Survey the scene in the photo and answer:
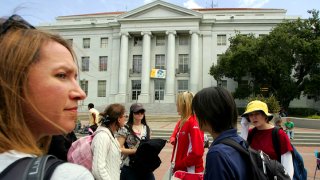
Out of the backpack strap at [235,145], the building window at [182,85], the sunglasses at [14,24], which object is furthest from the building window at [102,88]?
the sunglasses at [14,24]

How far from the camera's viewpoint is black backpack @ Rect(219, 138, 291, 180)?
215cm

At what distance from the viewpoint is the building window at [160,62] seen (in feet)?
170

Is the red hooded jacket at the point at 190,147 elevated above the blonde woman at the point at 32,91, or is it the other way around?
the blonde woman at the point at 32,91

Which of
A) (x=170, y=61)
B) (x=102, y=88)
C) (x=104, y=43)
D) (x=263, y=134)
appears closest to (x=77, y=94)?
(x=263, y=134)

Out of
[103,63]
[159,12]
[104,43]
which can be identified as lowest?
[103,63]

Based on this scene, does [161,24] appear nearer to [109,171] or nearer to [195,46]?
[195,46]

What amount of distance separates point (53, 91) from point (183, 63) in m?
50.9

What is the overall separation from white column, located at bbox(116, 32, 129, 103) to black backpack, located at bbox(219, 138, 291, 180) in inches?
1916

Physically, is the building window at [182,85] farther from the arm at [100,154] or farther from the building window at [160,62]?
the arm at [100,154]

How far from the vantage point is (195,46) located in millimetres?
50062

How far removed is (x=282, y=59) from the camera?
130 ft

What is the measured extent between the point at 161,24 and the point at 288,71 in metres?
20.4

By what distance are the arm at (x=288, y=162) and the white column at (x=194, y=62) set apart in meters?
45.8

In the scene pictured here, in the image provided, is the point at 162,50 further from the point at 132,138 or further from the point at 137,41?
the point at 132,138
